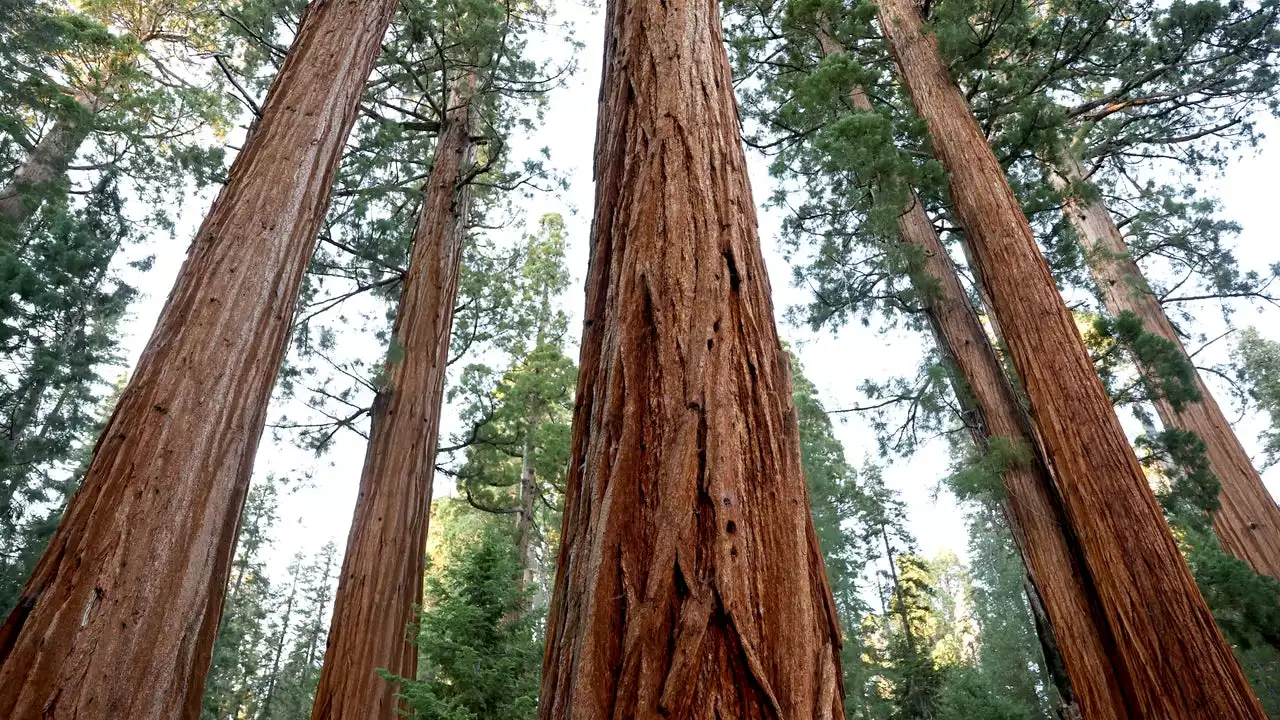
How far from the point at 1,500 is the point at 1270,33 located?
864 inches

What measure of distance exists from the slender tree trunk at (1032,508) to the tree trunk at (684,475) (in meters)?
4.53

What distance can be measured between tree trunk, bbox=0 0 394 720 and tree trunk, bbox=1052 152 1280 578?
24.2 ft

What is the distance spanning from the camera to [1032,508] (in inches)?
213


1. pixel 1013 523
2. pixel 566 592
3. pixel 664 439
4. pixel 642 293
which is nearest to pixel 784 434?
pixel 664 439

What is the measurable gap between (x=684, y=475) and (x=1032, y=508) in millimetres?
5427

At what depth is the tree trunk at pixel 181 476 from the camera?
6.72 feet

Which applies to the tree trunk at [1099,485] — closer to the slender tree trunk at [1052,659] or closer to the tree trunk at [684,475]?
the slender tree trunk at [1052,659]

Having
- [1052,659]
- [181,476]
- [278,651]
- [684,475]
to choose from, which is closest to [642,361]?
[684,475]

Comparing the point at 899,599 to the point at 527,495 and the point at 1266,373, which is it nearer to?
the point at 527,495

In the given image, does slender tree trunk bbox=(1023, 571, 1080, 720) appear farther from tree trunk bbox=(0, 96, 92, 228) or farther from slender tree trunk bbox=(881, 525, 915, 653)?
tree trunk bbox=(0, 96, 92, 228)

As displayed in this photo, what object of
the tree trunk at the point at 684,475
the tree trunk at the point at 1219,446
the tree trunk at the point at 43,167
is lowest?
the tree trunk at the point at 684,475

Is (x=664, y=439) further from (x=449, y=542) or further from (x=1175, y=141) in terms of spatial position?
(x=449, y=542)

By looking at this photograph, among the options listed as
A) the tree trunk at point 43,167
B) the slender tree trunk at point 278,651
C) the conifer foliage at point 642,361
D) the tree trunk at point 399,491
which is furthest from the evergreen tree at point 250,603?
the tree trunk at point 399,491

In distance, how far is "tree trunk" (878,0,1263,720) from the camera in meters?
3.63
